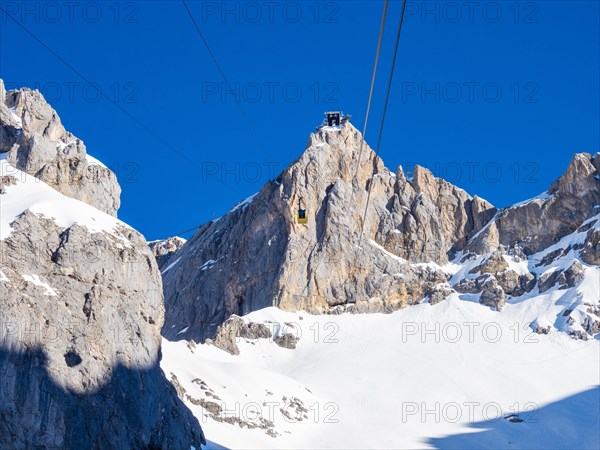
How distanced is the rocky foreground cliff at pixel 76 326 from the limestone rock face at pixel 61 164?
158 millimetres

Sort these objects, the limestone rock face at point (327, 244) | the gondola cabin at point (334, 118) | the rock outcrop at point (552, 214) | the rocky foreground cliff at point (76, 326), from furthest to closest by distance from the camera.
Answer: the gondola cabin at point (334, 118), the rock outcrop at point (552, 214), the limestone rock face at point (327, 244), the rocky foreground cliff at point (76, 326)

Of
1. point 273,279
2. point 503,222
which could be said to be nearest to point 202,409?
point 273,279

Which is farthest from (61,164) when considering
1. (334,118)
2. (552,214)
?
(552,214)

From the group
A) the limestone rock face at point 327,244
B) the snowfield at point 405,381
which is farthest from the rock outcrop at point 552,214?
the snowfield at point 405,381

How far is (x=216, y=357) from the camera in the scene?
12544 centimetres

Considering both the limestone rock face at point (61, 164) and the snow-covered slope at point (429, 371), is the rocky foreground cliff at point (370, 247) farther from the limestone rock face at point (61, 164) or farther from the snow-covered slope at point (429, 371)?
the limestone rock face at point (61, 164)

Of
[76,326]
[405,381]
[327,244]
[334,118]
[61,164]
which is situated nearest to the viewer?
[76,326]

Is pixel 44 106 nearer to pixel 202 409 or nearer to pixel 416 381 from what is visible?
pixel 202 409

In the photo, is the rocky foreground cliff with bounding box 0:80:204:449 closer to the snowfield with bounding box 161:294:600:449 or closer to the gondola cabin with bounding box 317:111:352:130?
the snowfield with bounding box 161:294:600:449

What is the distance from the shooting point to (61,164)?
66.1 m

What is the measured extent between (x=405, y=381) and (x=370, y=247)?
44.2 m

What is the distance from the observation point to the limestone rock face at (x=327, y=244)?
6127 inches

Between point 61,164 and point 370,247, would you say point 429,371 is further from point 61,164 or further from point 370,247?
point 61,164

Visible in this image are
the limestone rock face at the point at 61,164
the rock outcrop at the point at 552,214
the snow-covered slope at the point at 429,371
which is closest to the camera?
the limestone rock face at the point at 61,164
